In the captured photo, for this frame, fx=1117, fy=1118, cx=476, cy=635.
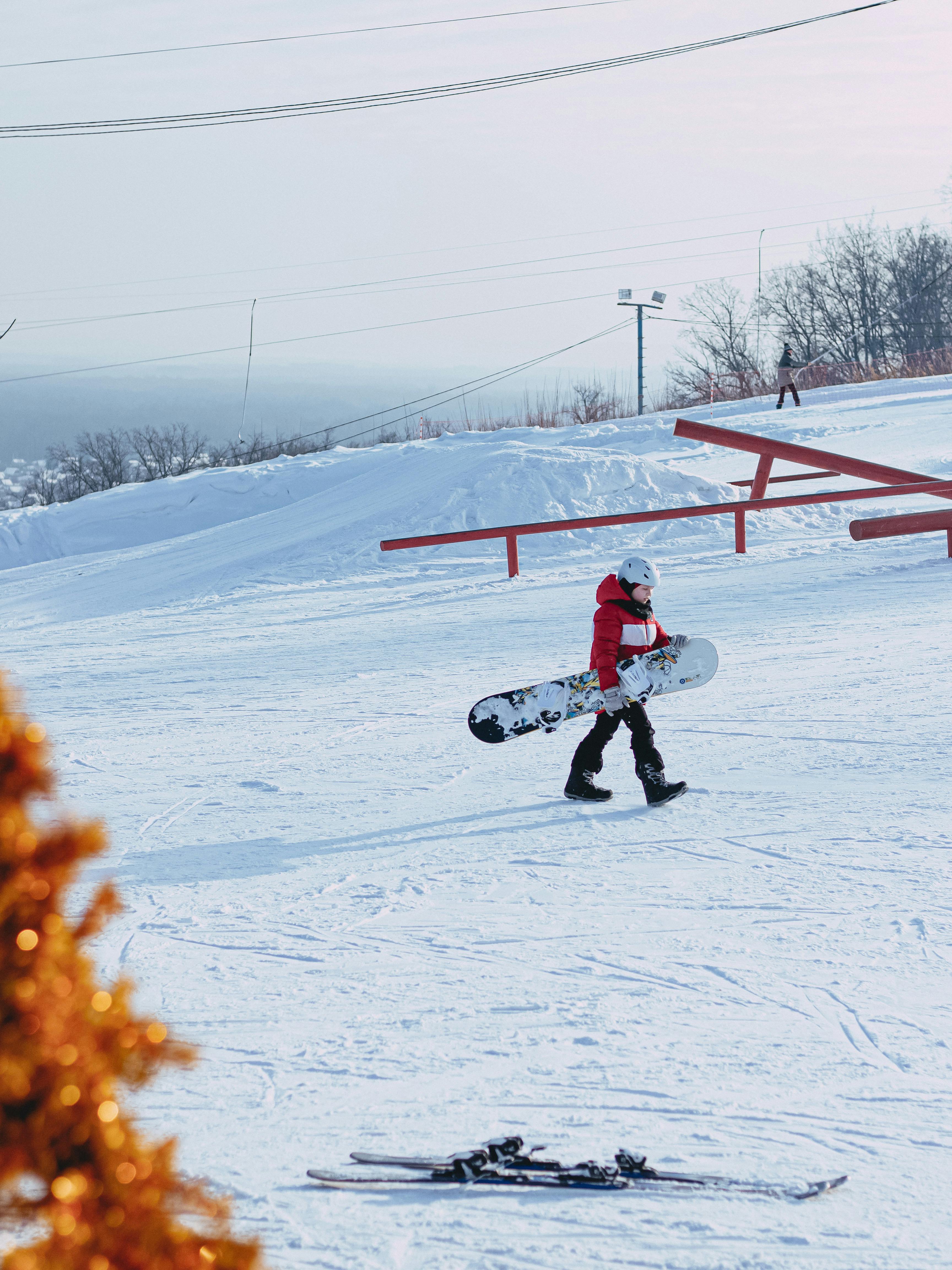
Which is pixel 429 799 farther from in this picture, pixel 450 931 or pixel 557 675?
pixel 557 675

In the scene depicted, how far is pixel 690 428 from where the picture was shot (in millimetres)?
15375

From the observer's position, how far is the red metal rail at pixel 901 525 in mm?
11891

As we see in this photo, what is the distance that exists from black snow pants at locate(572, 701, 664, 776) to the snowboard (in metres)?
0.30

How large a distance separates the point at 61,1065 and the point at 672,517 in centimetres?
1399

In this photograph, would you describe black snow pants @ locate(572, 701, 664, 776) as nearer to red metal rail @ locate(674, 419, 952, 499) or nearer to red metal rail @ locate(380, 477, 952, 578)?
red metal rail @ locate(380, 477, 952, 578)

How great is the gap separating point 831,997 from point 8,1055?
356cm

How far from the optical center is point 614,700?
6062mm

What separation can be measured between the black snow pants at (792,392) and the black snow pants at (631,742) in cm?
2301

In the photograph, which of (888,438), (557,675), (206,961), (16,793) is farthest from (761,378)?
(16,793)

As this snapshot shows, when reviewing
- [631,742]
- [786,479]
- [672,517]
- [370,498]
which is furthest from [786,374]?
[631,742]

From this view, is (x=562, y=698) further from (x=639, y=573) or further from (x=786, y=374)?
(x=786, y=374)

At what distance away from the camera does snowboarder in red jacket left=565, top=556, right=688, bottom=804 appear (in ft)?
19.9

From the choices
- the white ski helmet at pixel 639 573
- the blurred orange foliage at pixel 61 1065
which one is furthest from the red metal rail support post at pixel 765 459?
the blurred orange foliage at pixel 61 1065

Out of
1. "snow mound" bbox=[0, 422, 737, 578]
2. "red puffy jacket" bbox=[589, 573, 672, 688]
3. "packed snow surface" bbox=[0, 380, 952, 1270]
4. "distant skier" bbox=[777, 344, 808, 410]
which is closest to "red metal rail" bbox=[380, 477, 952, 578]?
"packed snow surface" bbox=[0, 380, 952, 1270]
